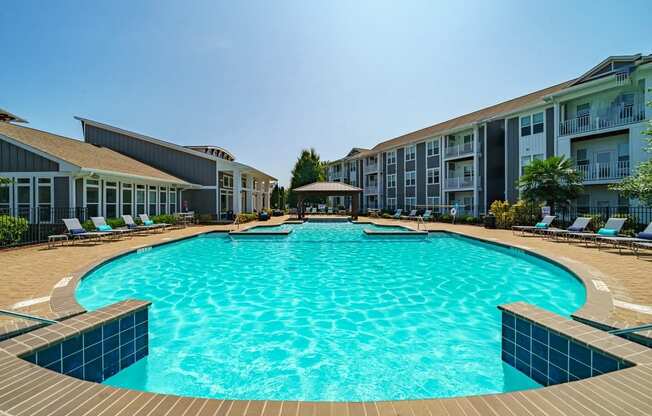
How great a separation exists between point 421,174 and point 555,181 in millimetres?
15124

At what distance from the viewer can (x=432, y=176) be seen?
101ft

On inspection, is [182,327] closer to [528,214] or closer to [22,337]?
[22,337]

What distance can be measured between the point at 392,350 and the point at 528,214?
1864cm

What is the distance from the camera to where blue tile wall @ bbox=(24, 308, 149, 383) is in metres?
3.07

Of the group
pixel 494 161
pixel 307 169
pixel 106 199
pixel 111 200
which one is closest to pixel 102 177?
pixel 106 199

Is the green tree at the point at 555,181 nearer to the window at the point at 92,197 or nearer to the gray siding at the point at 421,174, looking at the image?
the gray siding at the point at 421,174

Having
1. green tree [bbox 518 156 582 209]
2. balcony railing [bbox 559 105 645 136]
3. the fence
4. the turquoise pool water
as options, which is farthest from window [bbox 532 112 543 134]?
the fence

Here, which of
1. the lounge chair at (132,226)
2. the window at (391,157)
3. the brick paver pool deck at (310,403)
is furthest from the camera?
the window at (391,157)

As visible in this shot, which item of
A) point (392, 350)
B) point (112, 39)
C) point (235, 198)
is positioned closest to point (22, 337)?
point (392, 350)

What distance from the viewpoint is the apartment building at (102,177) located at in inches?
574

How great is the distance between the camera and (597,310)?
4762 mm

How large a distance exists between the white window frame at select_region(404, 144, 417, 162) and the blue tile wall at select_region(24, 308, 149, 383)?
31979 millimetres

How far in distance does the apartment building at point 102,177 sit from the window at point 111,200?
54 millimetres

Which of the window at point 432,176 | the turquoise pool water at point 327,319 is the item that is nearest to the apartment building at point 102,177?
the turquoise pool water at point 327,319
